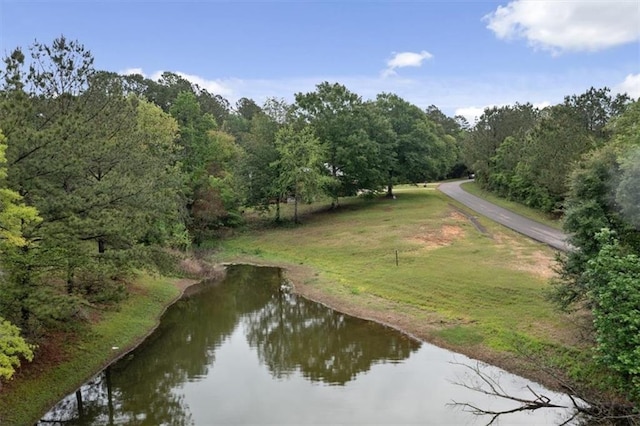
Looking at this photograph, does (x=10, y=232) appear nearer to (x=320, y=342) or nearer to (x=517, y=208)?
(x=320, y=342)

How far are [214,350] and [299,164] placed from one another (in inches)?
981

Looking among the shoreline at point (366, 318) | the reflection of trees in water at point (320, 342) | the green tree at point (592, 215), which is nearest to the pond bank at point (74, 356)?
the shoreline at point (366, 318)

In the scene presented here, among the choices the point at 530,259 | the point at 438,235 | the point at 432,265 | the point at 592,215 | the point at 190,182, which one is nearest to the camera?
the point at 592,215

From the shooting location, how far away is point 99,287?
749 inches

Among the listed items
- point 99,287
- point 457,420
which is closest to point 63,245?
point 99,287

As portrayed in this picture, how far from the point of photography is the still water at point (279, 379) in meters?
14.2

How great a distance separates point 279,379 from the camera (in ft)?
55.4

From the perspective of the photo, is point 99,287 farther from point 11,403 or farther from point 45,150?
point 45,150

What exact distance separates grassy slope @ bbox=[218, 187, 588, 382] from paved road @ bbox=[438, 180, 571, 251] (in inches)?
48.2

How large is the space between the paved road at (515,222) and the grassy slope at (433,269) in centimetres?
122

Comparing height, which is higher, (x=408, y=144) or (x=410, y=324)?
(x=408, y=144)

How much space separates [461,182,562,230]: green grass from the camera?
135 feet

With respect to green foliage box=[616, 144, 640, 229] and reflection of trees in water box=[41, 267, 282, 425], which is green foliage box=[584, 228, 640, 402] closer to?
green foliage box=[616, 144, 640, 229]

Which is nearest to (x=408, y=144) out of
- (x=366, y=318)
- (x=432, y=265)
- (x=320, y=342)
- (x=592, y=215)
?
(x=432, y=265)
